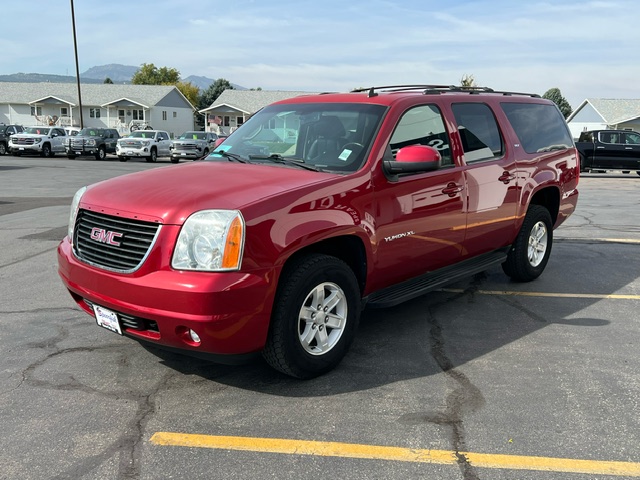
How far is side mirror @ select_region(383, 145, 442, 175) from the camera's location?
409cm

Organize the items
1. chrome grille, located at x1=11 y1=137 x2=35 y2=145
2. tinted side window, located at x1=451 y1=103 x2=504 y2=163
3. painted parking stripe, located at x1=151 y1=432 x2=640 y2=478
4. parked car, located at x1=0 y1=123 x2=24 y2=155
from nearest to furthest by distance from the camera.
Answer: painted parking stripe, located at x1=151 y1=432 x2=640 y2=478 < tinted side window, located at x1=451 y1=103 x2=504 y2=163 < chrome grille, located at x1=11 y1=137 x2=35 y2=145 < parked car, located at x1=0 y1=123 x2=24 y2=155

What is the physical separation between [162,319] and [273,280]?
68 cm

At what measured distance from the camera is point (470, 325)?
5000 mm

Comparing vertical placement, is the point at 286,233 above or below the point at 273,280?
above

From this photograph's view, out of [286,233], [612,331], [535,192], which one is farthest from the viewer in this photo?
[535,192]

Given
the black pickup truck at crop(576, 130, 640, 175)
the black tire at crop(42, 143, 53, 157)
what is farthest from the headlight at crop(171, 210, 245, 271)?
the black tire at crop(42, 143, 53, 157)

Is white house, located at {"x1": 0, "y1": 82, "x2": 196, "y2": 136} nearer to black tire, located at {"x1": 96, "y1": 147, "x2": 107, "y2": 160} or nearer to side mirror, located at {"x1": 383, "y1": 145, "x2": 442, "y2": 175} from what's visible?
black tire, located at {"x1": 96, "y1": 147, "x2": 107, "y2": 160}

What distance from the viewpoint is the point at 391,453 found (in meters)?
3.01

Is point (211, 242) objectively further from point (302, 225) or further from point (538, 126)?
point (538, 126)

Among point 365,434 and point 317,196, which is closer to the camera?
point 365,434

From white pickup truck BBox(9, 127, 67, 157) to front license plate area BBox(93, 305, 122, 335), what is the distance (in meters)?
32.4

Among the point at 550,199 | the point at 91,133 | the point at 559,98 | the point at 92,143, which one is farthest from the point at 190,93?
the point at 550,199

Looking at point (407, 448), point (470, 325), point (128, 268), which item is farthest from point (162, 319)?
point (470, 325)

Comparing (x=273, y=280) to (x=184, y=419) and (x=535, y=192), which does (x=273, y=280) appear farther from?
(x=535, y=192)
